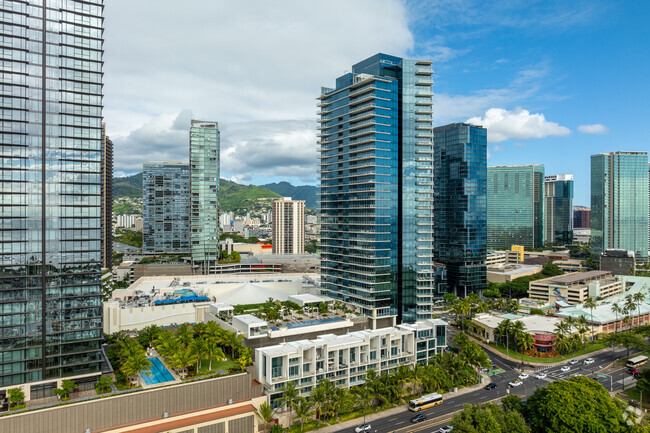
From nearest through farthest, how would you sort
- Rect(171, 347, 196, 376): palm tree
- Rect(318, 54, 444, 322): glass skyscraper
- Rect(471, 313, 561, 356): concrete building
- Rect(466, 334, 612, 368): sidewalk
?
Rect(171, 347, 196, 376): palm tree < Rect(466, 334, 612, 368): sidewalk < Rect(318, 54, 444, 322): glass skyscraper < Rect(471, 313, 561, 356): concrete building

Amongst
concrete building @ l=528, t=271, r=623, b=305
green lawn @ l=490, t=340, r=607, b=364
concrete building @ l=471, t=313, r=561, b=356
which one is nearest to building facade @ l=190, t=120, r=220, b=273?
concrete building @ l=471, t=313, r=561, b=356

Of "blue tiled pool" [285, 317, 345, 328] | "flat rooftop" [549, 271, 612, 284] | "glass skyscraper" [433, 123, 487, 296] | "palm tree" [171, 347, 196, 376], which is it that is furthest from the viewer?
"glass skyscraper" [433, 123, 487, 296]

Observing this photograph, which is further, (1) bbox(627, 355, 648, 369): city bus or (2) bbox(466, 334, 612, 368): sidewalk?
(2) bbox(466, 334, 612, 368): sidewalk

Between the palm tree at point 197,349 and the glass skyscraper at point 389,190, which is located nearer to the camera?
the palm tree at point 197,349

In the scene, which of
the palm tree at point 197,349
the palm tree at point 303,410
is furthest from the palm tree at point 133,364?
the palm tree at point 303,410

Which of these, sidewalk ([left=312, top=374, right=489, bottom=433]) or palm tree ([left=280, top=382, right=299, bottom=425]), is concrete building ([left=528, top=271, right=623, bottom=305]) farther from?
palm tree ([left=280, top=382, right=299, bottom=425])

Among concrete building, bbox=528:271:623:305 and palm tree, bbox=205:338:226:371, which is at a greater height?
palm tree, bbox=205:338:226:371

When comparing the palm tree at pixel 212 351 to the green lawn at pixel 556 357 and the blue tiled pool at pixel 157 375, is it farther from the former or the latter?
the green lawn at pixel 556 357
